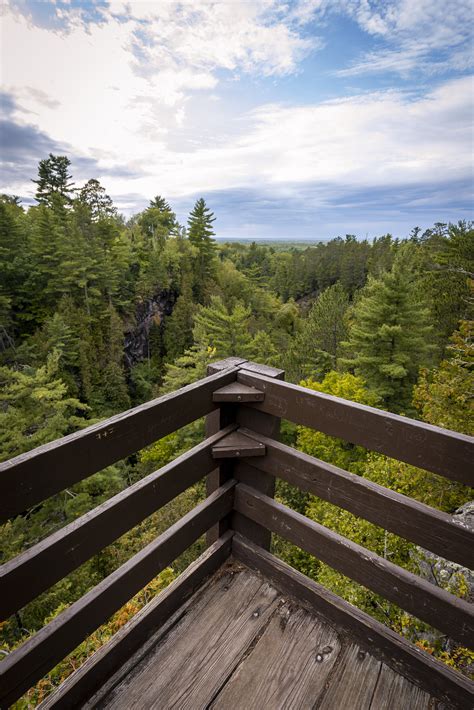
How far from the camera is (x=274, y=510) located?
5.83 ft

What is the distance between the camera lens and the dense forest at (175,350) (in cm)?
972

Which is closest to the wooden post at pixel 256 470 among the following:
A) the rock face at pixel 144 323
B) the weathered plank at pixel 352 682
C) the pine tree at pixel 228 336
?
the weathered plank at pixel 352 682

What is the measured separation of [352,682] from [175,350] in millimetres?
34590

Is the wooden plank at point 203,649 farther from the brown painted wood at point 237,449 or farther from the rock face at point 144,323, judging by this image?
the rock face at point 144,323

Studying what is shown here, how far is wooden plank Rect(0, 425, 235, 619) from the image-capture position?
3.28 feet

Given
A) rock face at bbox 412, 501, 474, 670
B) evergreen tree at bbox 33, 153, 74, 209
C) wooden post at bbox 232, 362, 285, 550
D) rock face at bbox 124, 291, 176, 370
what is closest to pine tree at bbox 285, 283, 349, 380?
rock face at bbox 124, 291, 176, 370

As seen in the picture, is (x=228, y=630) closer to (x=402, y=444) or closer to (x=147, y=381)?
(x=402, y=444)

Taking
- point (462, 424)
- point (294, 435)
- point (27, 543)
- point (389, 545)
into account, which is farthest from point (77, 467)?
point (294, 435)

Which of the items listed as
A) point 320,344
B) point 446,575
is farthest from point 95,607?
point 320,344

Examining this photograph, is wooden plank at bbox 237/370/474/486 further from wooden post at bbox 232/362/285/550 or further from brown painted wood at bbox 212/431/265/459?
brown painted wood at bbox 212/431/265/459

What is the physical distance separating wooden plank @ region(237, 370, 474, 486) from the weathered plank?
1.00m

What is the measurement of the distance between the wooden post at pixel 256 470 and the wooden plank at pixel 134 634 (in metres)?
0.12

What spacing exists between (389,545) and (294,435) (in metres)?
14.8

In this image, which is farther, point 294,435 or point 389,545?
point 294,435
